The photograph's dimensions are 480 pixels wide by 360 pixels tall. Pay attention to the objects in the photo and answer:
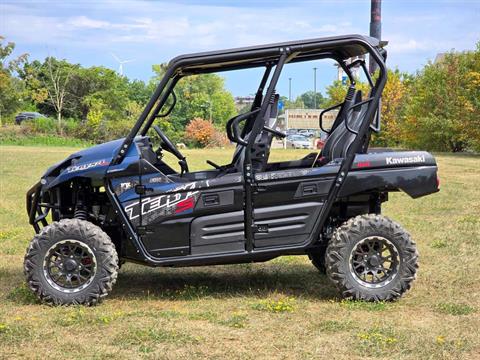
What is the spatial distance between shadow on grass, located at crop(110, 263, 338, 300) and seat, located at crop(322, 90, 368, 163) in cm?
125

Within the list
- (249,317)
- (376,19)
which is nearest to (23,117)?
(376,19)

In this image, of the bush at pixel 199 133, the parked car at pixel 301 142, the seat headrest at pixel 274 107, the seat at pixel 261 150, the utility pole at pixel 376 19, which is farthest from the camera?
the bush at pixel 199 133

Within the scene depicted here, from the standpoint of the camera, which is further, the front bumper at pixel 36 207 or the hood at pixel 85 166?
the front bumper at pixel 36 207

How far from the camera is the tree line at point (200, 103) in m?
38.1

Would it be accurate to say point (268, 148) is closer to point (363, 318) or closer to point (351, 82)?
point (351, 82)

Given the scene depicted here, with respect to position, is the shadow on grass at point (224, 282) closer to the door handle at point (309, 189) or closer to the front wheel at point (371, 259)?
the front wheel at point (371, 259)

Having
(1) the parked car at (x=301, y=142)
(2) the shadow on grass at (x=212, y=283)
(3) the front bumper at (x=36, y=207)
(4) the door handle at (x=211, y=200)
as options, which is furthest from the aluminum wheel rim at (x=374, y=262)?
(1) the parked car at (x=301, y=142)

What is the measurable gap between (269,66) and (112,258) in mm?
2298

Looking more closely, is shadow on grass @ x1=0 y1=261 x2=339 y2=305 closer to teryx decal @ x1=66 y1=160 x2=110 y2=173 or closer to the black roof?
teryx decal @ x1=66 y1=160 x2=110 y2=173

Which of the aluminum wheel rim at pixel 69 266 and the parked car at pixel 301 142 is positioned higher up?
the parked car at pixel 301 142

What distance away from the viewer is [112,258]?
6062 mm

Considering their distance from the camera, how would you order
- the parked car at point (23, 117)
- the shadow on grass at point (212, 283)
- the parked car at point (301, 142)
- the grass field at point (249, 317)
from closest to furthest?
the grass field at point (249, 317) < the shadow on grass at point (212, 283) < the parked car at point (301, 142) < the parked car at point (23, 117)

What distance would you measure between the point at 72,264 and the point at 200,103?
25018mm

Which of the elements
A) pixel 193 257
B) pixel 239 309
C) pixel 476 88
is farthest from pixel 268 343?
pixel 476 88
